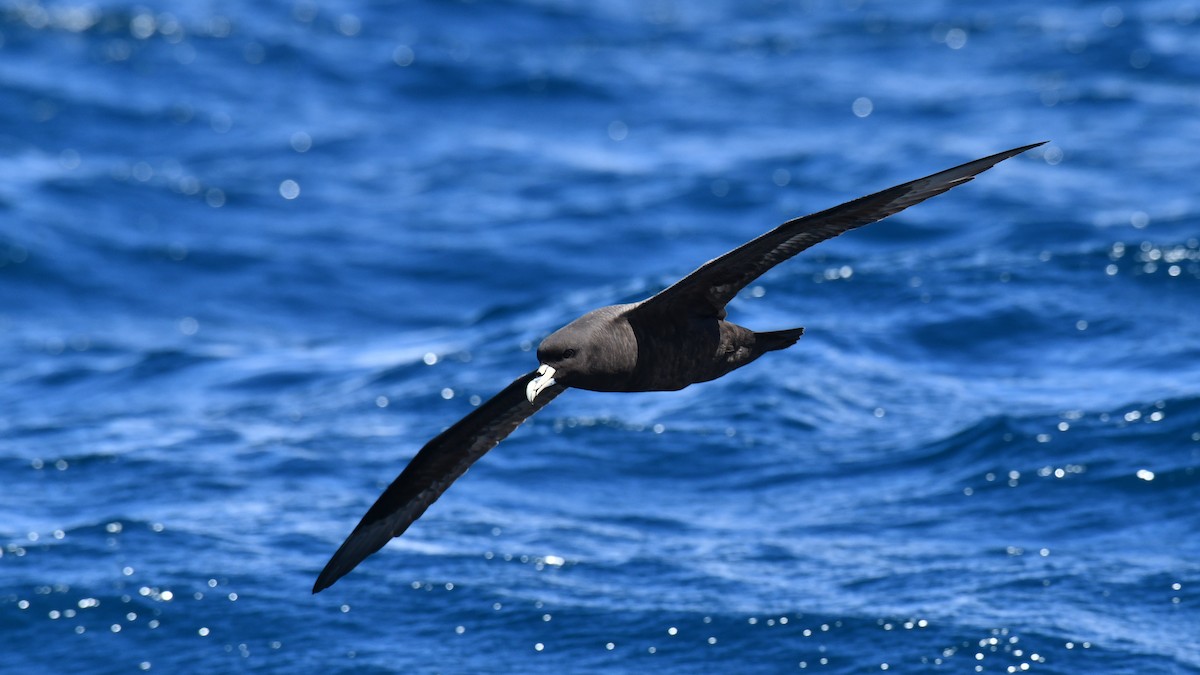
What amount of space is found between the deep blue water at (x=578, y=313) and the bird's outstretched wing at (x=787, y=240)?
10.8 ft

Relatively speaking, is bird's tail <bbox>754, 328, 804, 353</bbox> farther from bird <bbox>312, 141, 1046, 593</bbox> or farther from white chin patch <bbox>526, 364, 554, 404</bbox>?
white chin patch <bbox>526, 364, 554, 404</bbox>

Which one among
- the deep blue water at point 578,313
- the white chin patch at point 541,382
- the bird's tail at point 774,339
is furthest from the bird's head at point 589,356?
the deep blue water at point 578,313

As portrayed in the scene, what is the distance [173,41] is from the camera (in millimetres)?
24719

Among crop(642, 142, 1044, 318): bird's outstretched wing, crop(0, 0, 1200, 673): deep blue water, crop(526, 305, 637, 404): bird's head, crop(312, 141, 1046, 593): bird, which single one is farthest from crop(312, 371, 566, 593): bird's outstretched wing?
crop(0, 0, 1200, 673): deep blue water

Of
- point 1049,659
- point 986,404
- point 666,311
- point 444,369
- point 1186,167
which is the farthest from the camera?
point 1186,167

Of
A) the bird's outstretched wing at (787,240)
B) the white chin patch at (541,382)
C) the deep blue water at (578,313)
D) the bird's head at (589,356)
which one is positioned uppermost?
the deep blue water at (578,313)

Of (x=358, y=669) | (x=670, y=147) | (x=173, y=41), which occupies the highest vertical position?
(x=173, y=41)

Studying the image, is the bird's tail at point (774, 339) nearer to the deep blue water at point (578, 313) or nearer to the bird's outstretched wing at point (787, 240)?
the bird's outstretched wing at point (787, 240)

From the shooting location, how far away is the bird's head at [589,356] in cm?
698

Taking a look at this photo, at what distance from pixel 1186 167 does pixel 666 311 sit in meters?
12.9

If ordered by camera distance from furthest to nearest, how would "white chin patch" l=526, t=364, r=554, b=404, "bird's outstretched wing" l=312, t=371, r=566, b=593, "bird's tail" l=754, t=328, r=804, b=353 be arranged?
"bird's outstretched wing" l=312, t=371, r=566, b=593 < "bird's tail" l=754, t=328, r=804, b=353 < "white chin patch" l=526, t=364, r=554, b=404

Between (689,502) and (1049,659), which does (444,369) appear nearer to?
(689,502)

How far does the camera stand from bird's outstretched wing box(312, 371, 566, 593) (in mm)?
8477

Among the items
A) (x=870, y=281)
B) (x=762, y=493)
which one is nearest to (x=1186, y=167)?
(x=870, y=281)
